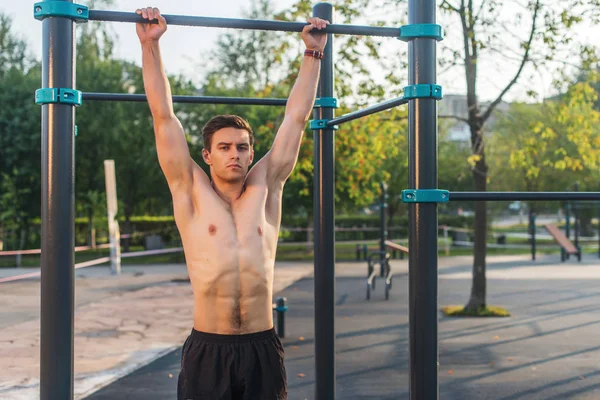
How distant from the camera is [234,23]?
8.80 feet

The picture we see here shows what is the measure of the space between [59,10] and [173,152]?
623 millimetres

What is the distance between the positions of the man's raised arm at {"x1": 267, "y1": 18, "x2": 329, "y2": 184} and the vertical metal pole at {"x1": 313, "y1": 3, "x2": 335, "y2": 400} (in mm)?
937

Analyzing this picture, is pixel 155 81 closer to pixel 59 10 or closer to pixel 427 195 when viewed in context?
pixel 59 10

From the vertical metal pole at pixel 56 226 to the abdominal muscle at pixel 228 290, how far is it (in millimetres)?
452

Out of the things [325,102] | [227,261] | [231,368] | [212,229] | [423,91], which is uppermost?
[325,102]

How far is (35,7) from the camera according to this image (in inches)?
99.9

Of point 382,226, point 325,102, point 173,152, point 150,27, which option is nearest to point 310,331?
point 325,102

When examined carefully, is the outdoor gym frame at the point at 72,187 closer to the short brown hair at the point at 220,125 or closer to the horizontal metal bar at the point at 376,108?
the horizontal metal bar at the point at 376,108

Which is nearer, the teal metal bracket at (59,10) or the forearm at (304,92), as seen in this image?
the teal metal bracket at (59,10)

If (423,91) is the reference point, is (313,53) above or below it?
above

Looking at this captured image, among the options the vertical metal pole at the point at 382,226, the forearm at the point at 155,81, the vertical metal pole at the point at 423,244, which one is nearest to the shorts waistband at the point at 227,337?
the vertical metal pole at the point at 423,244

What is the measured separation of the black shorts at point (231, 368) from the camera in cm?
255

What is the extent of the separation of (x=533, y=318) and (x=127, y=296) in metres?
5.89

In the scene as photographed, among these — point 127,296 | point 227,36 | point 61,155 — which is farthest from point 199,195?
point 227,36
